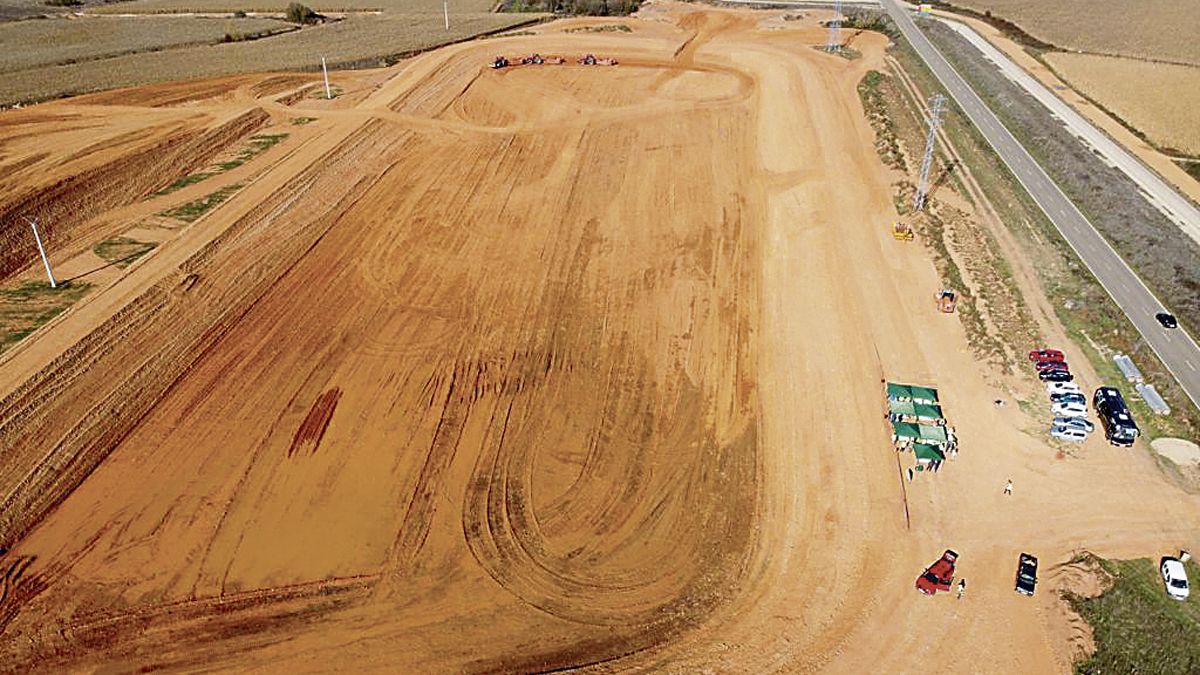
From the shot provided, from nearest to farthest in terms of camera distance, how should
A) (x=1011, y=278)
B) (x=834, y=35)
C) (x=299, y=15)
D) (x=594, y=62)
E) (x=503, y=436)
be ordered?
(x=503, y=436)
(x=1011, y=278)
(x=594, y=62)
(x=834, y=35)
(x=299, y=15)

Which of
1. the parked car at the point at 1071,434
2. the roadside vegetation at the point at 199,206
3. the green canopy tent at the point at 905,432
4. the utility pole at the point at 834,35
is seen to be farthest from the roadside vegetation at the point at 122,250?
the utility pole at the point at 834,35

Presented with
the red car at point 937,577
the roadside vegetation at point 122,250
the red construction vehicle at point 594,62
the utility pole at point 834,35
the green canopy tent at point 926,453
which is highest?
the utility pole at point 834,35

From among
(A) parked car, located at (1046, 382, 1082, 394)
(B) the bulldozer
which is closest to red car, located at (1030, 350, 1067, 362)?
(A) parked car, located at (1046, 382, 1082, 394)

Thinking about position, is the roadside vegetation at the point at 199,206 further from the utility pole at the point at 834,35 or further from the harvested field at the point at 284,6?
the harvested field at the point at 284,6

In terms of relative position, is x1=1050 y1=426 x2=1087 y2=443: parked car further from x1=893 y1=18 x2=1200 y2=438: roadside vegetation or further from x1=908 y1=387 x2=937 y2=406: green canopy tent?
x1=908 y1=387 x2=937 y2=406: green canopy tent

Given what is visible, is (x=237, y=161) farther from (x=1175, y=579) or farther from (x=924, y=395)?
(x=1175, y=579)

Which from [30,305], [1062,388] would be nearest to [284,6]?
[30,305]

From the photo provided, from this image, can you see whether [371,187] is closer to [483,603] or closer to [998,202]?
[483,603]
